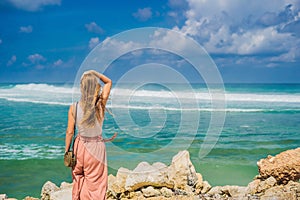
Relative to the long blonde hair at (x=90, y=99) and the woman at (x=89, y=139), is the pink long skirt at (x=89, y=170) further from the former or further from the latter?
the long blonde hair at (x=90, y=99)

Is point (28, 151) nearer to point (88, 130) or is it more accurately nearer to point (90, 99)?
point (88, 130)

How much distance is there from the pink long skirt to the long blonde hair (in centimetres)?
25

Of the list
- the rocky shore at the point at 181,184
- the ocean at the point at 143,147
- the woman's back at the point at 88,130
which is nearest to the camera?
the woman's back at the point at 88,130

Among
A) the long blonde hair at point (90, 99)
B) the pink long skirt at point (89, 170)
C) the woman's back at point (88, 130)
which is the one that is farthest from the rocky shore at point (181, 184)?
the long blonde hair at point (90, 99)

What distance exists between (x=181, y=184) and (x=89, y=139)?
7.22 ft

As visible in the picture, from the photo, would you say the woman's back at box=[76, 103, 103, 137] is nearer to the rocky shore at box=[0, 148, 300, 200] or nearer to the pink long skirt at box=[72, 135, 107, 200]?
the pink long skirt at box=[72, 135, 107, 200]

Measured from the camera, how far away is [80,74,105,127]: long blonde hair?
3811mm

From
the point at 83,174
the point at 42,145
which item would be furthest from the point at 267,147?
the point at 83,174

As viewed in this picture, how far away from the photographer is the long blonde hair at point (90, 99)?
12.5 ft

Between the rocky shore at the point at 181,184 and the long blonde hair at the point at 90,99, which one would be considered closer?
the long blonde hair at the point at 90,99

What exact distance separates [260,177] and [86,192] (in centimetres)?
314

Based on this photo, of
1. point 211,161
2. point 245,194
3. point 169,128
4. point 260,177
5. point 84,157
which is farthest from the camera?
point 169,128

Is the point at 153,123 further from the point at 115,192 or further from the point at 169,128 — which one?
the point at 115,192

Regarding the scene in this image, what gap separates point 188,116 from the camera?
1488 cm
